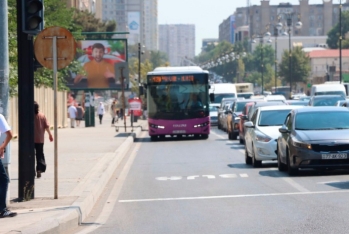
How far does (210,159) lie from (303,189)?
35.0 feet

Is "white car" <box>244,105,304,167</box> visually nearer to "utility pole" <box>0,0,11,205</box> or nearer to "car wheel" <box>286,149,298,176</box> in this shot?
"car wheel" <box>286,149,298,176</box>

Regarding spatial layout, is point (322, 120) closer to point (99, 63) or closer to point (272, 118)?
point (272, 118)

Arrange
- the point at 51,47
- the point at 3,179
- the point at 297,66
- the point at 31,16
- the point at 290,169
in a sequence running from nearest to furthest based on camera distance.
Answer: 1. the point at 3,179
2. the point at 31,16
3. the point at 51,47
4. the point at 290,169
5. the point at 297,66

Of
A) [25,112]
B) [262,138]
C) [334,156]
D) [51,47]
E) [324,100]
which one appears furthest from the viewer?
[324,100]

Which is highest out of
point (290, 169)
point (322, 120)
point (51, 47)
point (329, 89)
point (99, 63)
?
point (99, 63)

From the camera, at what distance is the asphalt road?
11.7 meters

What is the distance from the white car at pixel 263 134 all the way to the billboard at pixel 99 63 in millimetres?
35318

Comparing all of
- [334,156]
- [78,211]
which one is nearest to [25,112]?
[78,211]

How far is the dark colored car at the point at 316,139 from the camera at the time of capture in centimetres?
1894

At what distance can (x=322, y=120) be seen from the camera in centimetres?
2012

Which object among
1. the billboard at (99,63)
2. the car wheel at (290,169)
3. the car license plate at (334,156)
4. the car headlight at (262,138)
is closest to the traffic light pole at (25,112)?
the car wheel at (290,169)

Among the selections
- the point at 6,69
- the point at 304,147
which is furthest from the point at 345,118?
the point at 6,69

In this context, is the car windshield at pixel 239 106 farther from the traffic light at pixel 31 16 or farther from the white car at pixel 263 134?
the traffic light at pixel 31 16

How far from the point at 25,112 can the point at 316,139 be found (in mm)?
7051
